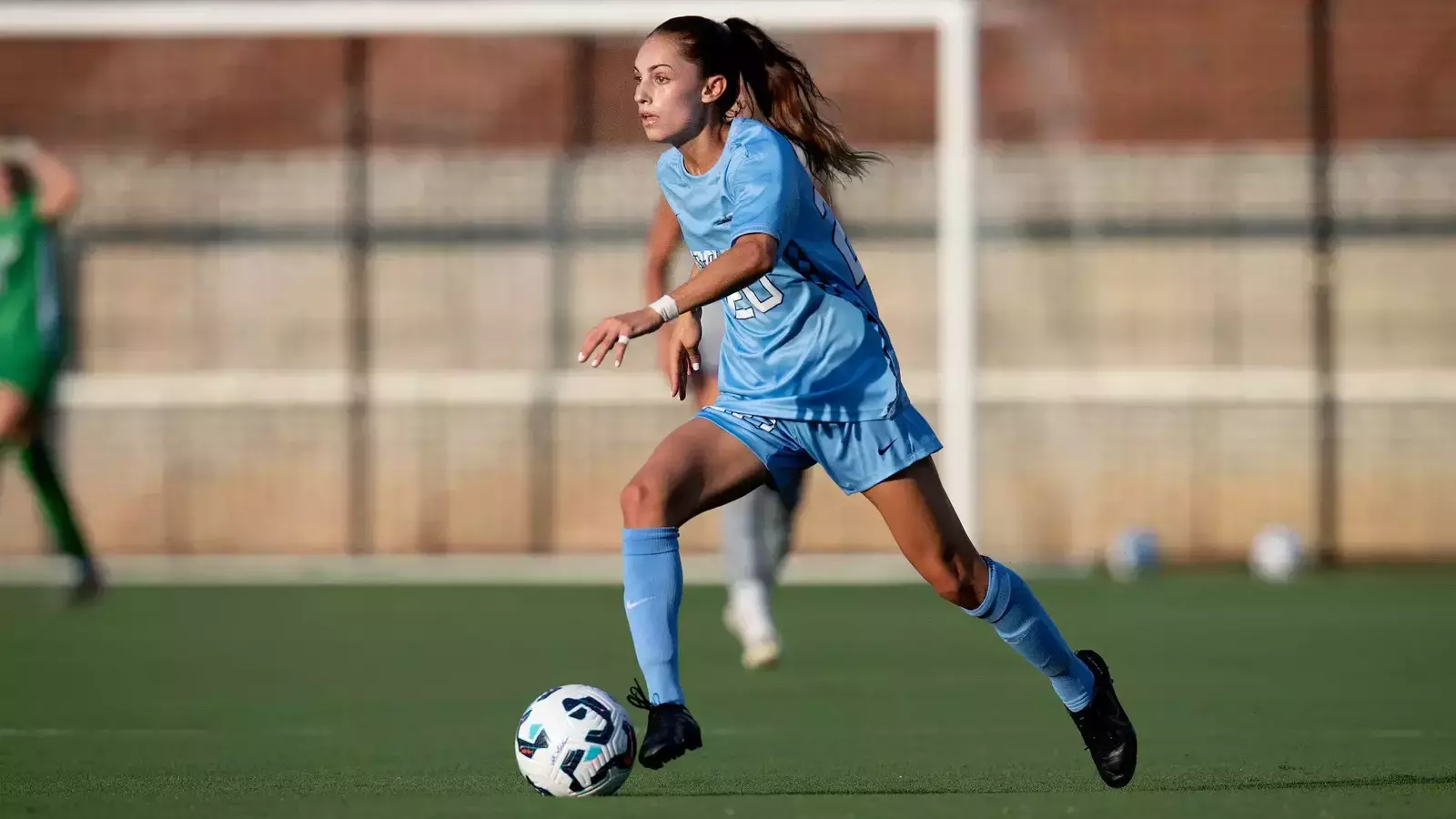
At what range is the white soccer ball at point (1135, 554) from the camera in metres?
13.1

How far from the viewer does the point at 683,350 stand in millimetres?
5195

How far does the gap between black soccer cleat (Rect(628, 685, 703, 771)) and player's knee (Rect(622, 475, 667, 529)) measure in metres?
0.38

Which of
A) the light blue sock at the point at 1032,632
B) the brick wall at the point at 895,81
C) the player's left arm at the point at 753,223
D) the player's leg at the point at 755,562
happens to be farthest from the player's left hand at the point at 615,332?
the brick wall at the point at 895,81

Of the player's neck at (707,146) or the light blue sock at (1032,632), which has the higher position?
the player's neck at (707,146)

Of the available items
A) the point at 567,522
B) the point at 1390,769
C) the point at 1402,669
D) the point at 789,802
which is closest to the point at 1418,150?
the point at 567,522

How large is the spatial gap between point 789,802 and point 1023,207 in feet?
32.4

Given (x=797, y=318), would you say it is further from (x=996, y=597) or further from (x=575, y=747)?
(x=575, y=747)

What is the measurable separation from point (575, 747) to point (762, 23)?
7.76 meters

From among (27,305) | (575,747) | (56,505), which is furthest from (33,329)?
(575,747)

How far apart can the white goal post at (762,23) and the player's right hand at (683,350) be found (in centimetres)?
671

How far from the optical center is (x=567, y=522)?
47.2ft

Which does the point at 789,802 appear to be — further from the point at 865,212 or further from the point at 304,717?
the point at 865,212

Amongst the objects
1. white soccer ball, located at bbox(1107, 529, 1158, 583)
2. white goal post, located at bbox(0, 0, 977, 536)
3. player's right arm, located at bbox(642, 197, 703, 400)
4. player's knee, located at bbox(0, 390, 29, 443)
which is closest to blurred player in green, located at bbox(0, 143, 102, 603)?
player's knee, located at bbox(0, 390, 29, 443)

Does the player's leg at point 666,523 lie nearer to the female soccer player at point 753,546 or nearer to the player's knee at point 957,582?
the player's knee at point 957,582
